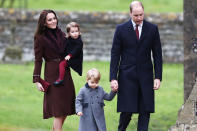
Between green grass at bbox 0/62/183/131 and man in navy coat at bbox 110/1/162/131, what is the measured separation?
2.14 metres

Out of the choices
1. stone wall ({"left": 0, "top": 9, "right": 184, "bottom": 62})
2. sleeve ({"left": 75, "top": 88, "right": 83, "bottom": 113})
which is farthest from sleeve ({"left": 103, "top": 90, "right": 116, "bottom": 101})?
stone wall ({"left": 0, "top": 9, "right": 184, "bottom": 62})

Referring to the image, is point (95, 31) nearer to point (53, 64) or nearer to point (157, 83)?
point (53, 64)

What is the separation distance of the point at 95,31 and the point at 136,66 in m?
11.2

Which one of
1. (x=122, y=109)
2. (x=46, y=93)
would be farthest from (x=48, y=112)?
(x=122, y=109)

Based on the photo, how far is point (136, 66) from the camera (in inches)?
400

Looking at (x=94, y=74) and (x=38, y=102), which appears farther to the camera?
(x=38, y=102)

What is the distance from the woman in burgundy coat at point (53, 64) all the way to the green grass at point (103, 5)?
1959cm

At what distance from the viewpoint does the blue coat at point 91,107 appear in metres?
10.0

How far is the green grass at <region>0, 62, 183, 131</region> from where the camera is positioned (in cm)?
1279

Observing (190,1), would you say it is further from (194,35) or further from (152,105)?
(152,105)

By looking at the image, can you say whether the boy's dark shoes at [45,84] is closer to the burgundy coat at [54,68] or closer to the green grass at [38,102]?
the burgundy coat at [54,68]

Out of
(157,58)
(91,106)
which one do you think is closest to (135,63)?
(157,58)

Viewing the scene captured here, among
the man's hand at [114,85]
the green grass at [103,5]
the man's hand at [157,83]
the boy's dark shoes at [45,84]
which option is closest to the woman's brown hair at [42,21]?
the boy's dark shoes at [45,84]

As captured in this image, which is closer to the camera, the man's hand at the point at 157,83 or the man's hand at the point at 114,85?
the man's hand at the point at 114,85
